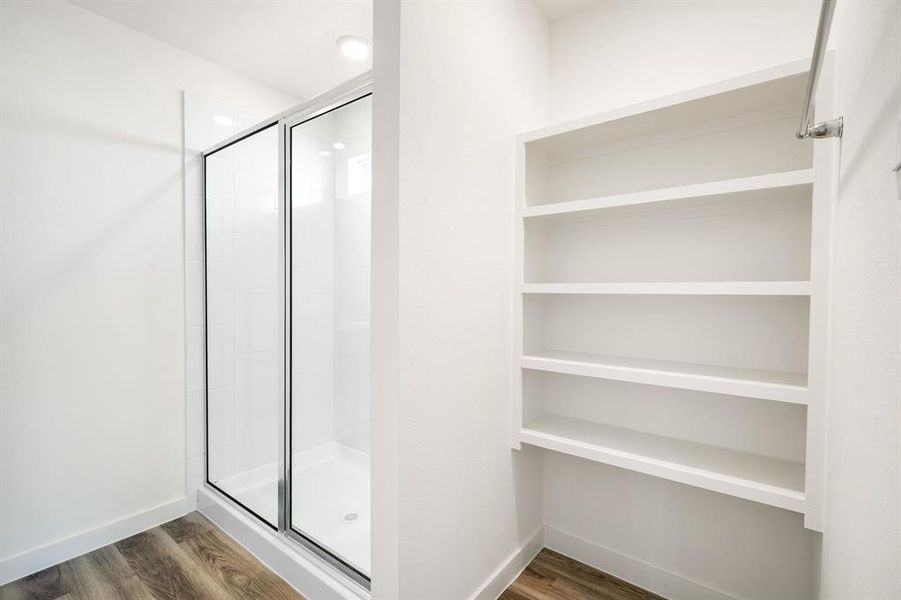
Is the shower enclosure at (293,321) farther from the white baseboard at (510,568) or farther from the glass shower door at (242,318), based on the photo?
the white baseboard at (510,568)

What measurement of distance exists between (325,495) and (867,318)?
6.43 ft

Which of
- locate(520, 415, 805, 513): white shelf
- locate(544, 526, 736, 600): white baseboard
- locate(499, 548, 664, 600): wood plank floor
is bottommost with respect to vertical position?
locate(499, 548, 664, 600): wood plank floor

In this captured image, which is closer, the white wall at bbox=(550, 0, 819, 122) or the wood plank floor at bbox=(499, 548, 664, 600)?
the white wall at bbox=(550, 0, 819, 122)

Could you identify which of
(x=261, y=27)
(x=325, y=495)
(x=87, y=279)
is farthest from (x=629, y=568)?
(x=261, y=27)

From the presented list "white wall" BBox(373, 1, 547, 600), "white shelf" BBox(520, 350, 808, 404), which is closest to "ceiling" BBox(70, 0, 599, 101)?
"white wall" BBox(373, 1, 547, 600)

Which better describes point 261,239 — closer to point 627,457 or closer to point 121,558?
point 121,558

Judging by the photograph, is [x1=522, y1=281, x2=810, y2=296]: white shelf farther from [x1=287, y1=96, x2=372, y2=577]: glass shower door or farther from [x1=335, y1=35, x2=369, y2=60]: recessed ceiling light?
[x1=335, y1=35, x2=369, y2=60]: recessed ceiling light

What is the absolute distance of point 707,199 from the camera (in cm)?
133

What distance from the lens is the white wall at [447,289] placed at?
1170 mm

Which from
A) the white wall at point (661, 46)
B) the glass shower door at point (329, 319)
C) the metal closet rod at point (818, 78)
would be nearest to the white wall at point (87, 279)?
the glass shower door at point (329, 319)

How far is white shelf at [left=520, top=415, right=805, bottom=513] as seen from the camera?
3.84 ft

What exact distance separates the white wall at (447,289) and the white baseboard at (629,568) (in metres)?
0.26

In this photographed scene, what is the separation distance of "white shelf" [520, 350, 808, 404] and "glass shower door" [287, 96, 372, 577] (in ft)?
3.00

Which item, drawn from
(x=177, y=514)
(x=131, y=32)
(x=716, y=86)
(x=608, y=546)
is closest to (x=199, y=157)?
(x=131, y=32)
